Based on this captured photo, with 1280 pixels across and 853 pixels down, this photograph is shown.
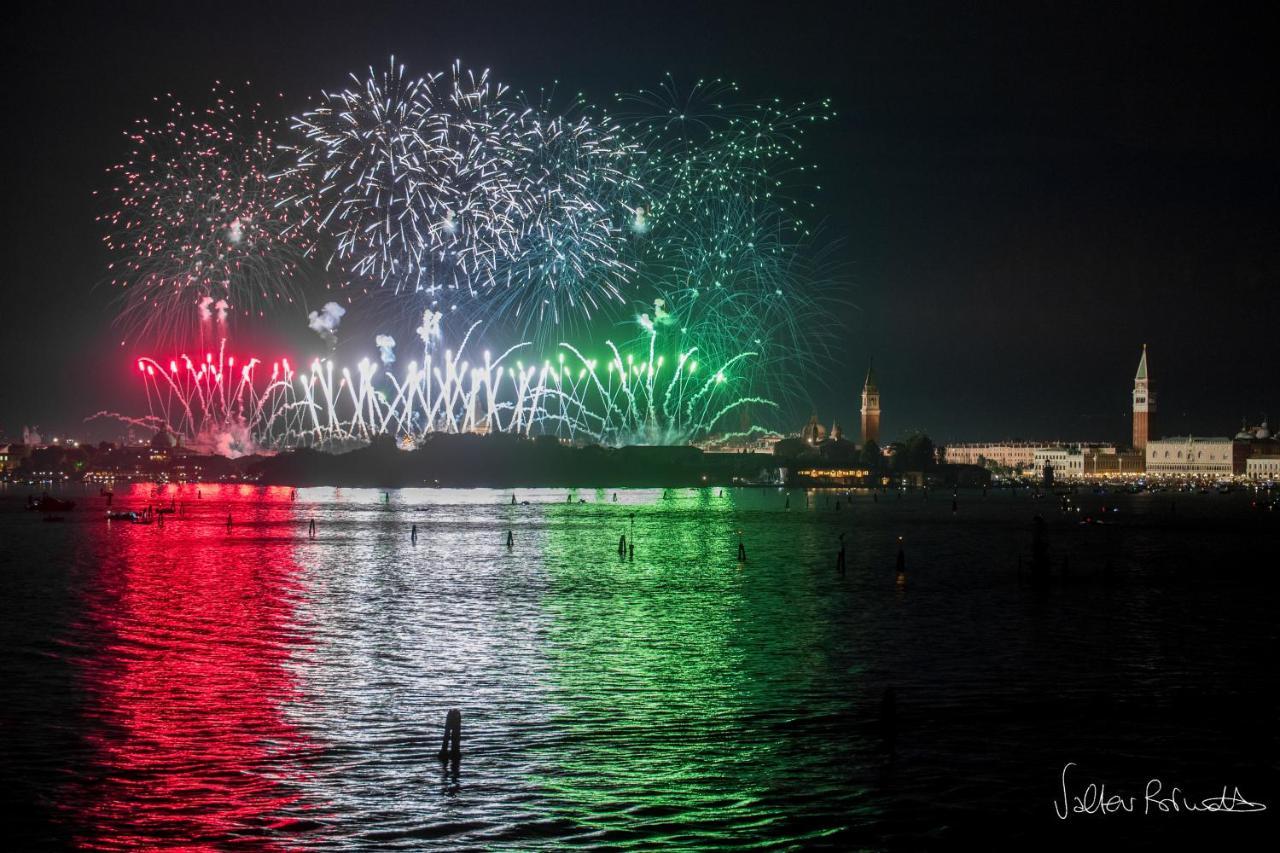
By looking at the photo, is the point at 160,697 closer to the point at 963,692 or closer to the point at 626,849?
the point at 626,849

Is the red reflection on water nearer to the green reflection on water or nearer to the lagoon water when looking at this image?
the lagoon water

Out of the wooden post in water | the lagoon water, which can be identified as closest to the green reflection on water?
the lagoon water

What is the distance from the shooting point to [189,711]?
74.9 feet

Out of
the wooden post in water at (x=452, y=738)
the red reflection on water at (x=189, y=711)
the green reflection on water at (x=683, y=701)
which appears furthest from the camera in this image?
the wooden post in water at (x=452, y=738)

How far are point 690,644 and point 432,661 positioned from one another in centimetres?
701

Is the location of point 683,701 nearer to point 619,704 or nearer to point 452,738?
point 619,704

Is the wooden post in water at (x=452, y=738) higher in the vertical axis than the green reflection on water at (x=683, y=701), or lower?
higher

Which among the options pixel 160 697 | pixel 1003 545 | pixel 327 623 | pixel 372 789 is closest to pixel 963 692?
pixel 372 789

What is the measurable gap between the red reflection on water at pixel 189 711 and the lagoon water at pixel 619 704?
0.30 feet

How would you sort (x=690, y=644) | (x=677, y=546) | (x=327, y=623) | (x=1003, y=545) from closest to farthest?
(x=690, y=644)
(x=327, y=623)
(x=677, y=546)
(x=1003, y=545)

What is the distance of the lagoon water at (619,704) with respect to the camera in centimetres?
1653

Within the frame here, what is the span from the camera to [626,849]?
50.1ft

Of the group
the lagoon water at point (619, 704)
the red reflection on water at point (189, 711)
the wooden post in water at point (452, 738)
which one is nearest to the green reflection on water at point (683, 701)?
the lagoon water at point (619, 704)

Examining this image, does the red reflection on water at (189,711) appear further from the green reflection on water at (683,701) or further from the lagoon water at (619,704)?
the green reflection on water at (683,701)
